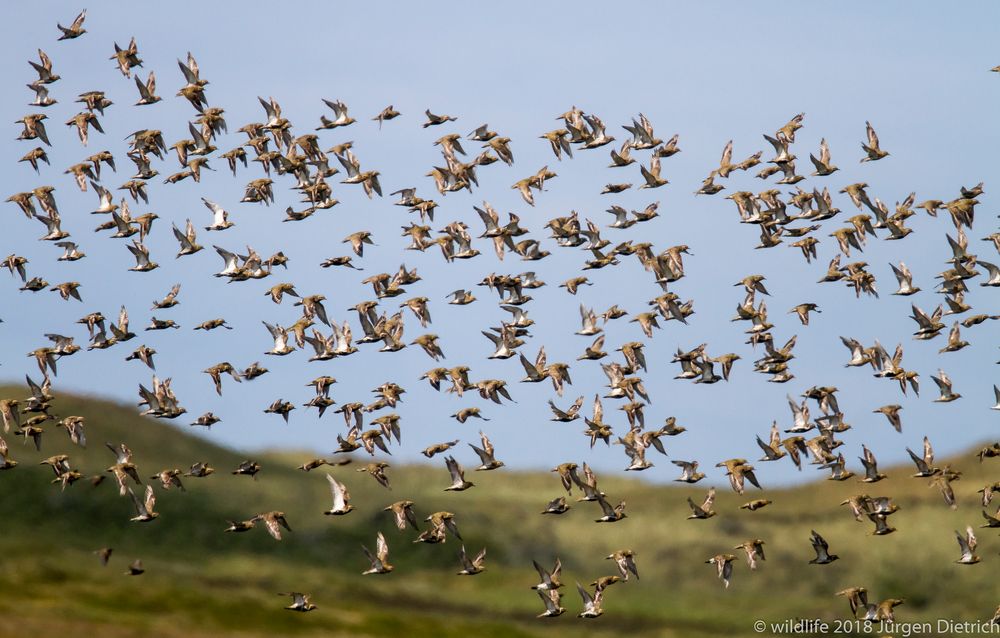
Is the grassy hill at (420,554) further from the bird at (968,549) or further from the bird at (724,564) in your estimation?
the bird at (724,564)

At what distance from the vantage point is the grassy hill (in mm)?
89562

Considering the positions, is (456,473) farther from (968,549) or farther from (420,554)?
(420,554)

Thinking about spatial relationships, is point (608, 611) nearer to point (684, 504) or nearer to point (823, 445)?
point (684, 504)

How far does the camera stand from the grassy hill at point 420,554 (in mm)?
89562

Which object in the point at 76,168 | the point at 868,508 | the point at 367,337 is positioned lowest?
the point at 868,508

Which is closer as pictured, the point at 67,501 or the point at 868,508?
the point at 868,508

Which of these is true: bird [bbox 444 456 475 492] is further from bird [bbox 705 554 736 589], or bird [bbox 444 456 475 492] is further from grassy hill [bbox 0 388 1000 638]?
grassy hill [bbox 0 388 1000 638]

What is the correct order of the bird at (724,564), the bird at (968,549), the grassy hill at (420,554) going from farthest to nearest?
the grassy hill at (420,554)
the bird at (724,564)
the bird at (968,549)

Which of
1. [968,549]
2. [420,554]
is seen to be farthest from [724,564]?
[420,554]

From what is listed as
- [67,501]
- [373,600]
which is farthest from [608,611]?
[67,501]

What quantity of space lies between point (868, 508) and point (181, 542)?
48.2 meters

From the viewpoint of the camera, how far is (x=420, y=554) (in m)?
102

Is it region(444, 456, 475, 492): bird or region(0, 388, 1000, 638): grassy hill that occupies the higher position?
region(0, 388, 1000, 638): grassy hill

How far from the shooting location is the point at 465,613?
311 ft
